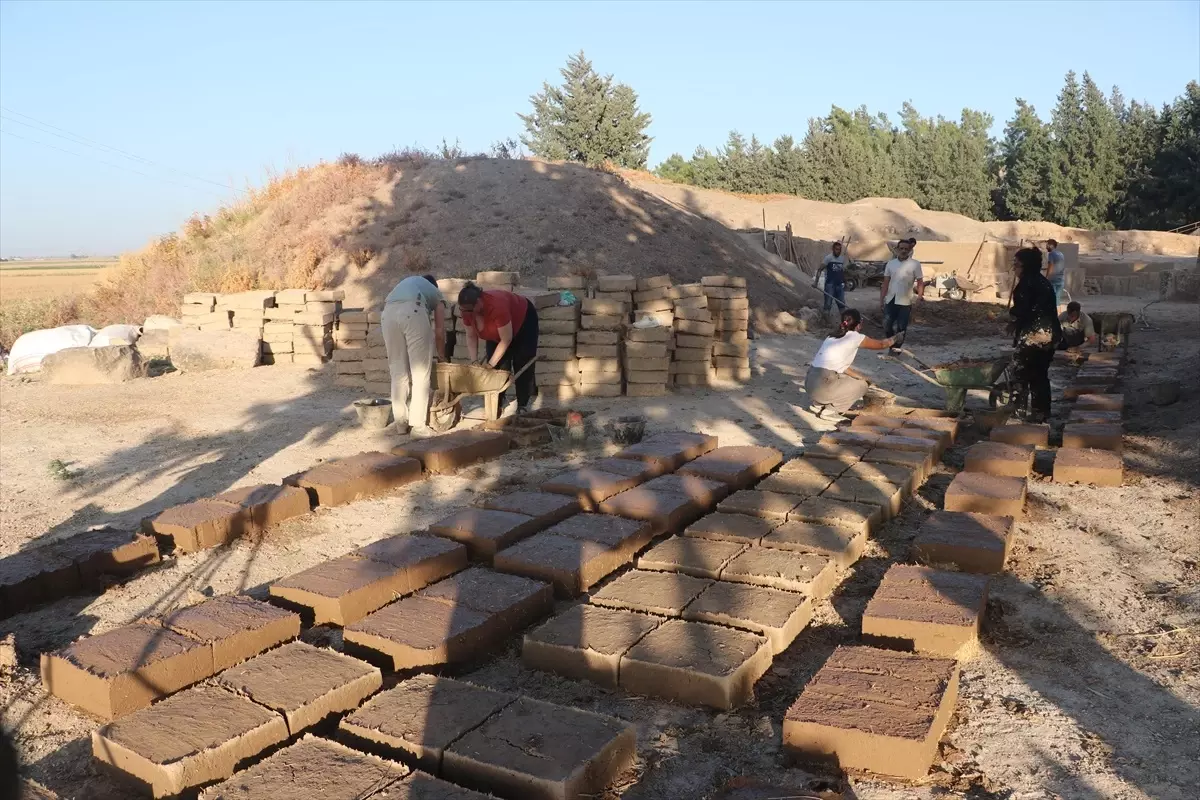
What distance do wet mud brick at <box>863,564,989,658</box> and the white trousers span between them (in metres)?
4.80

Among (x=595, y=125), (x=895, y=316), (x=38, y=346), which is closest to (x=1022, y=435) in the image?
(x=895, y=316)

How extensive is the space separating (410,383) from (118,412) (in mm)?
3854

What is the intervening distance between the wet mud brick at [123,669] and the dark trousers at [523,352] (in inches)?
199

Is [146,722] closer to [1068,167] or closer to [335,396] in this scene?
[335,396]

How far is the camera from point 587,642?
138 inches

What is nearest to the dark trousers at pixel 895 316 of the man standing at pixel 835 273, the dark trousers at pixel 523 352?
the man standing at pixel 835 273

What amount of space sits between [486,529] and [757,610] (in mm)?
1694

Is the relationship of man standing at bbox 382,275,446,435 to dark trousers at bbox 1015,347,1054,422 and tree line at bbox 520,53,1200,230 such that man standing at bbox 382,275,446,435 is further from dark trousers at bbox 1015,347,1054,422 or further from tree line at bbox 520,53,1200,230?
tree line at bbox 520,53,1200,230

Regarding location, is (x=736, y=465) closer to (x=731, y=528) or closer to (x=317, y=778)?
(x=731, y=528)

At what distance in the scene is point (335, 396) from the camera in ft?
33.9

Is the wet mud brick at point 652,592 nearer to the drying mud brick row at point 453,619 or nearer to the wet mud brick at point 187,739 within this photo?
the drying mud brick row at point 453,619

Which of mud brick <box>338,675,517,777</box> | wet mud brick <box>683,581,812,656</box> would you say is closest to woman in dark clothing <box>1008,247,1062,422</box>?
wet mud brick <box>683,581,812,656</box>

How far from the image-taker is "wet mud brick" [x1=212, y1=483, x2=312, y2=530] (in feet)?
17.6

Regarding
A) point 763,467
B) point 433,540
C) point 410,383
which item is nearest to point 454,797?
point 433,540
